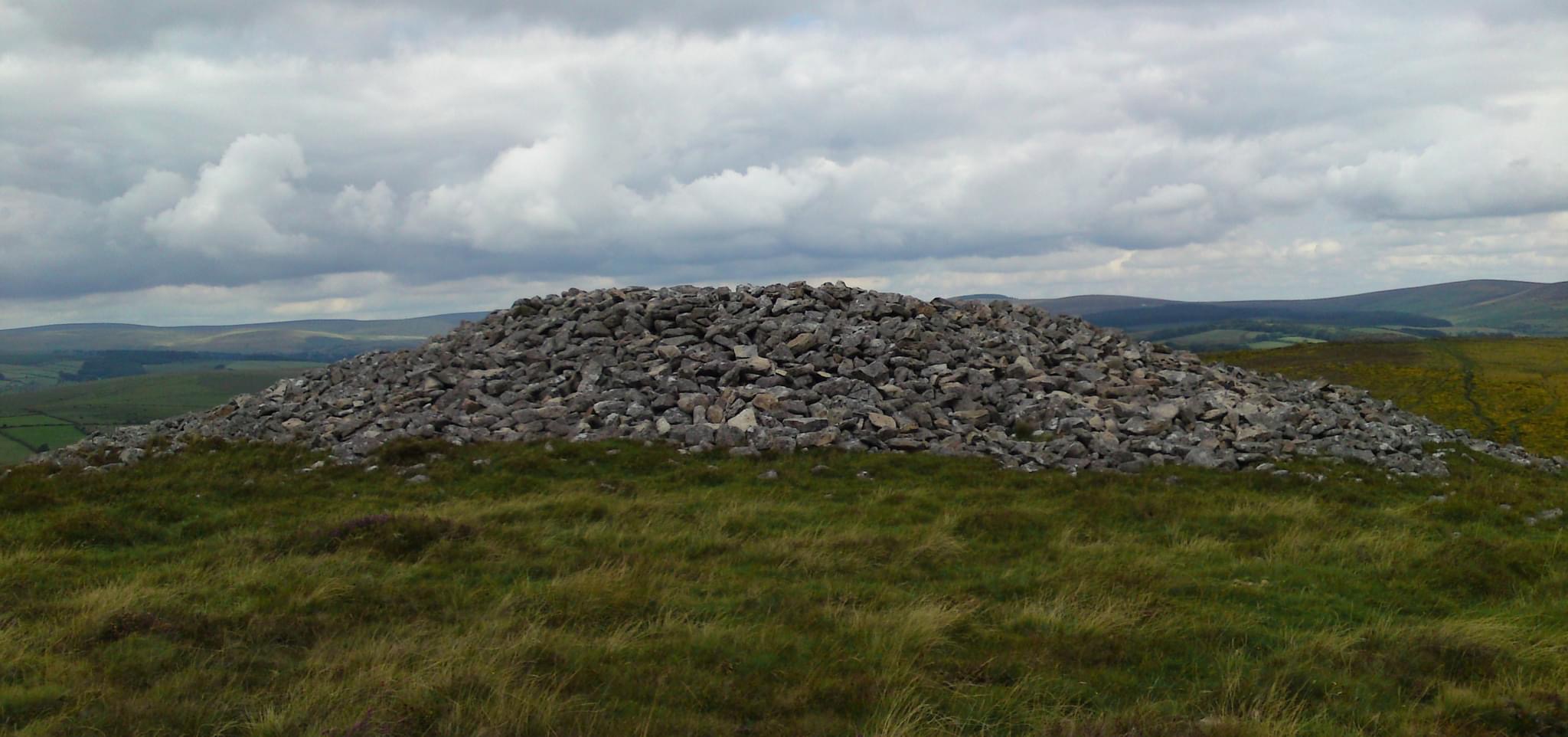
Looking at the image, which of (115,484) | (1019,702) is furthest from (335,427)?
(1019,702)

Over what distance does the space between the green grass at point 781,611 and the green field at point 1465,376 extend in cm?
1952

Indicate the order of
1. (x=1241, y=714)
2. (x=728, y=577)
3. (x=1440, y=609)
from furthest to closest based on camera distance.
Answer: (x=728, y=577) < (x=1440, y=609) < (x=1241, y=714)

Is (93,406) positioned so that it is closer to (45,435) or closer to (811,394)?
(45,435)

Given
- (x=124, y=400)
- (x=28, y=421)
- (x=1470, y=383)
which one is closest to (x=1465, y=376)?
(x=1470, y=383)

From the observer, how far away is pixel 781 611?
10.4m

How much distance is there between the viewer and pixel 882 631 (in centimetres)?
952

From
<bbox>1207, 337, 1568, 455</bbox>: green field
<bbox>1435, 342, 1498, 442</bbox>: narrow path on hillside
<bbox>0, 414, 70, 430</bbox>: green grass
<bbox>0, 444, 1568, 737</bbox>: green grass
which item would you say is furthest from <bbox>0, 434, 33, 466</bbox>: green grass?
<bbox>1435, 342, 1498, 442</bbox>: narrow path on hillside

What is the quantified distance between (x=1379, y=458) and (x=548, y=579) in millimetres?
20386

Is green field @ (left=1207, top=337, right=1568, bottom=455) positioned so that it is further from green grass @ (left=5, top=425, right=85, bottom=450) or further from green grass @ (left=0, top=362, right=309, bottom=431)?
green grass @ (left=0, top=362, right=309, bottom=431)

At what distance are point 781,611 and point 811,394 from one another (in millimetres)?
13707

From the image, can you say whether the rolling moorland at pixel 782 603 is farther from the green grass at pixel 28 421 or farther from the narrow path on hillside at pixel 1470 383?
the green grass at pixel 28 421

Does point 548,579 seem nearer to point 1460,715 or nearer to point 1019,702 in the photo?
point 1019,702

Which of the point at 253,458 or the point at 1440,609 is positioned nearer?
the point at 1440,609

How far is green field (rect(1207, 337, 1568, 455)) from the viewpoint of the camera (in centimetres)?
3372
